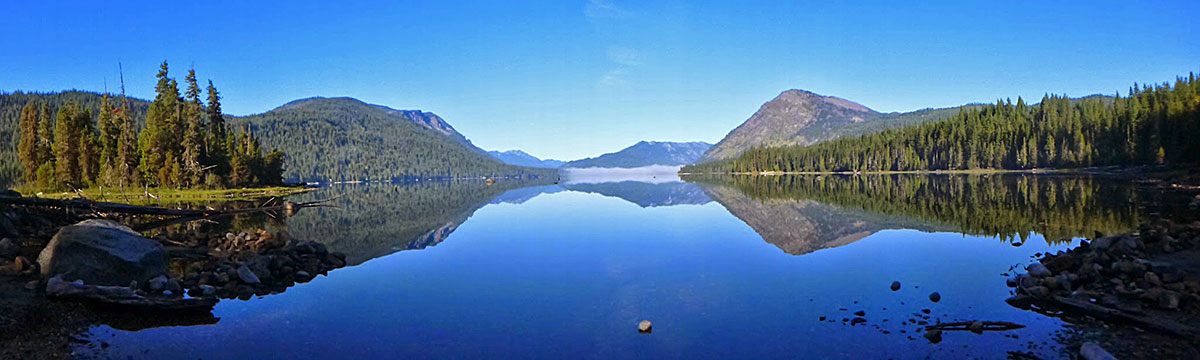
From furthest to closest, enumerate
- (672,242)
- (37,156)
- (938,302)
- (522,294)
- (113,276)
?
(37,156) → (672,242) → (522,294) → (113,276) → (938,302)

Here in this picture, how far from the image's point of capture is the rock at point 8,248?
17625 mm

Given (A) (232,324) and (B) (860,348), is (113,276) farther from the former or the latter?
(B) (860,348)

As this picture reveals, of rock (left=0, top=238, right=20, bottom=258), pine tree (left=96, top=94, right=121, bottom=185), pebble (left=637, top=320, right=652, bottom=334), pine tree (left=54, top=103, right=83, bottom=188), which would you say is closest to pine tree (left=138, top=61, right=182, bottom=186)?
pine tree (left=96, top=94, right=121, bottom=185)

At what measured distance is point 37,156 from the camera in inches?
3226

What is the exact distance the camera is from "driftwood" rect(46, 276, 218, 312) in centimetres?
1382

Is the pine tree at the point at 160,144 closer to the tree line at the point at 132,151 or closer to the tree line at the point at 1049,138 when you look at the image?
the tree line at the point at 132,151

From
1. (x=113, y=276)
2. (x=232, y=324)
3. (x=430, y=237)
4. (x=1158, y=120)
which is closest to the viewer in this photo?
(x=232, y=324)

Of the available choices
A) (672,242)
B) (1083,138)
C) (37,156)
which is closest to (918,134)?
(1083,138)

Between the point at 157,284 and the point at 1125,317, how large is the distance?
2375 centimetres

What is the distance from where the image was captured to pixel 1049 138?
130625 mm

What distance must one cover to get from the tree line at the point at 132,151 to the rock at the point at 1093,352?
9095 cm

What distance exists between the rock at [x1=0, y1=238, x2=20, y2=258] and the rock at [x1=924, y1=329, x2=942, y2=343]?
1017 inches

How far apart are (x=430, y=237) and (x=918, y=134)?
174036mm

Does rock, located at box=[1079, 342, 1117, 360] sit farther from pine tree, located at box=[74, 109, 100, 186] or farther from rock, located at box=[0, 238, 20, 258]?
pine tree, located at box=[74, 109, 100, 186]
